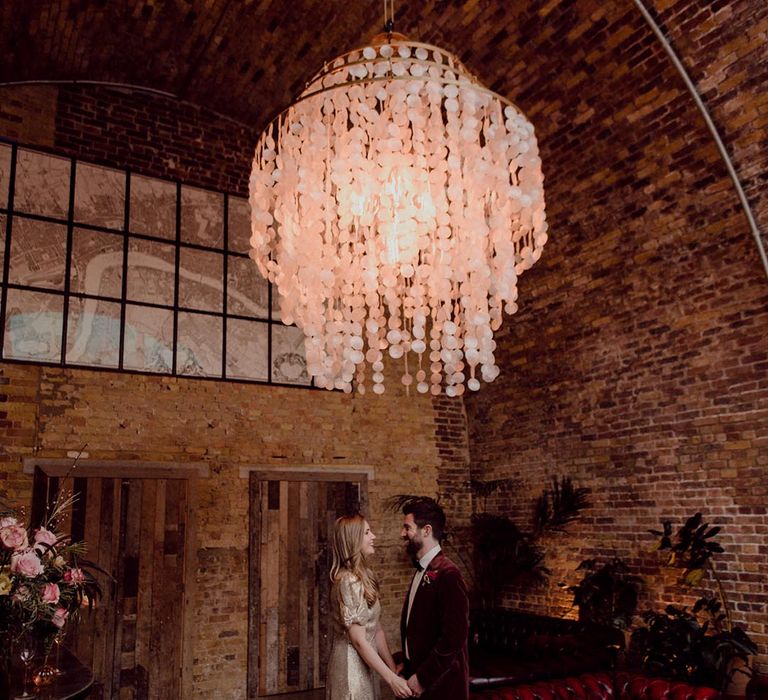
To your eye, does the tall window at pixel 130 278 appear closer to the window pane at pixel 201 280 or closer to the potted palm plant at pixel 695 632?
the window pane at pixel 201 280

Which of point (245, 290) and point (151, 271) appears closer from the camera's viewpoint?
point (151, 271)

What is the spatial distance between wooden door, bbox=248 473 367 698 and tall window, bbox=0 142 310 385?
1224mm

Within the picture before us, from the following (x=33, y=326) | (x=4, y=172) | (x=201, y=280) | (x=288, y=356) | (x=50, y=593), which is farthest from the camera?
(x=288, y=356)

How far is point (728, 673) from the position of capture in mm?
5129

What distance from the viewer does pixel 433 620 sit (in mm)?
3252

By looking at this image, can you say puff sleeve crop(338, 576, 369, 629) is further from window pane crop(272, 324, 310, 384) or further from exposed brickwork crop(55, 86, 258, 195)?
exposed brickwork crop(55, 86, 258, 195)

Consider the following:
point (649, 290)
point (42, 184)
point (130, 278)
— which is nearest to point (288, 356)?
point (130, 278)

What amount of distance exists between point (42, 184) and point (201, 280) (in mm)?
1670

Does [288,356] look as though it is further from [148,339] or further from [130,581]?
[130,581]

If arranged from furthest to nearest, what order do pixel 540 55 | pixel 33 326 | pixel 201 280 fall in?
pixel 201 280 → pixel 33 326 → pixel 540 55

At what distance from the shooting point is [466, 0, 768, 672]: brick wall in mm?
5102

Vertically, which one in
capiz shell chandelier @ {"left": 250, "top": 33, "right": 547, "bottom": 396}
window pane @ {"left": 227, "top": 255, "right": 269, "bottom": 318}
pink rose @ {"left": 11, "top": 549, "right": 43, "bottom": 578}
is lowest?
pink rose @ {"left": 11, "top": 549, "right": 43, "bottom": 578}

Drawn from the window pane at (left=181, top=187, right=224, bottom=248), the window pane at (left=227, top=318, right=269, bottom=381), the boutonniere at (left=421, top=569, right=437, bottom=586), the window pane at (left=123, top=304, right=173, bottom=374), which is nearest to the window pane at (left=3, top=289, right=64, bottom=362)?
the window pane at (left=123, top=304, right=173, bottom=374)

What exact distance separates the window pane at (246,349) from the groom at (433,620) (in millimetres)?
3929
